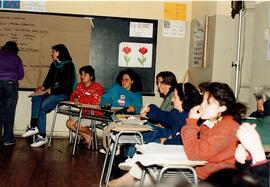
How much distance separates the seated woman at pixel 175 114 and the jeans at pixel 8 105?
8.31ft

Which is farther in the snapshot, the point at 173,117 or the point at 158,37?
the point at 158,37

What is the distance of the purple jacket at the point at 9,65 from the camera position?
225 inches

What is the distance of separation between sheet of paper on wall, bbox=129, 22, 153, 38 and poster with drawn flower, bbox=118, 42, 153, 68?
13 cm

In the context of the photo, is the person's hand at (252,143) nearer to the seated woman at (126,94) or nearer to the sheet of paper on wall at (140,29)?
the seated woman at (126,94)

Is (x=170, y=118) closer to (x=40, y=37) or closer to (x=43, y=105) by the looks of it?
(x=43, y=105)

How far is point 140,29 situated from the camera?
6.50m

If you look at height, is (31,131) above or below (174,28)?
below

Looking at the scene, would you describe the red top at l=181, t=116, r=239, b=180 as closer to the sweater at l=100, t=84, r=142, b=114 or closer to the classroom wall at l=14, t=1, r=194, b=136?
the sweater at l=100, t=84, r=142, b=114

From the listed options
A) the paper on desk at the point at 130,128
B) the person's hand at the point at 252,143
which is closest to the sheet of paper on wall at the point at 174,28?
the paper on desk at the point at 130,128

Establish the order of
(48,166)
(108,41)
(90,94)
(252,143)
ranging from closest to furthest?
(252,143), (48,166), (90,94), (108,41)

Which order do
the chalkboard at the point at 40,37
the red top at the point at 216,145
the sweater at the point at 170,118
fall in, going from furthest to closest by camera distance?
the chalkboard at the point at 40,37
the sweater at the point at 170,118
the red top at the point at 216,145

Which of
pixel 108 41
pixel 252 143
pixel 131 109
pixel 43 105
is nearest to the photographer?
pixel 252 143

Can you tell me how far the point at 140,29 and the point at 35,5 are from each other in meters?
1.55

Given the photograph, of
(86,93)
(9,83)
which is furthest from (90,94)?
(9,83)
